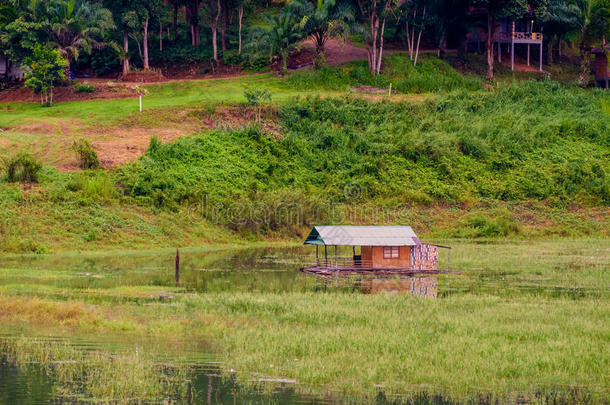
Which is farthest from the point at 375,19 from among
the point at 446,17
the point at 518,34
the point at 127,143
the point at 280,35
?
the point at 127,143

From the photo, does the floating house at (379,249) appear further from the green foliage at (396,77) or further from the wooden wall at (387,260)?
the green foliage at (396,77)

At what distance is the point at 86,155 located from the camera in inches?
2334

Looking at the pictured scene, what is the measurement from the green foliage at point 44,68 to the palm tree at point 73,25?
5.44 ft

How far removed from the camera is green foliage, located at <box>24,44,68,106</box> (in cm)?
6950

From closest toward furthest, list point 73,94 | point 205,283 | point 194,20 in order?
point 205,283 → point 73,94 → point 194,20

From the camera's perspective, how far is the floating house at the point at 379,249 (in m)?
42.1

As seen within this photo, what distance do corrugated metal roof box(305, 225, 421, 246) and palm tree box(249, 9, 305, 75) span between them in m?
34.2

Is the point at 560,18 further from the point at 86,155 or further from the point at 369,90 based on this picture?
the point at 86,155

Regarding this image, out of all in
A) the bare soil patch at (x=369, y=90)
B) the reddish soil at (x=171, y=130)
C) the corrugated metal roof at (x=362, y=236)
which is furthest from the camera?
the bare soil patch at (x=369, y=90)

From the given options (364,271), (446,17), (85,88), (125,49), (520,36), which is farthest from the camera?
(520,36)

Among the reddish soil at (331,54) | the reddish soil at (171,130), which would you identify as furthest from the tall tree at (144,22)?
the reddish soil at (331,54)

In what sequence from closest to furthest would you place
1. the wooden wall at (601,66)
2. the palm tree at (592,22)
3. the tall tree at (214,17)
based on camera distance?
the tall tree at (214,17), the palm tree at (592,22), the wooden wall at (601,66)

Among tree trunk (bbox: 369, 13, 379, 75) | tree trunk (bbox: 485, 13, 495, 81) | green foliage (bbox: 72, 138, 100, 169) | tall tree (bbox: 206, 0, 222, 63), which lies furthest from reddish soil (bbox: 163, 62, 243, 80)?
tree trunk (bbox: 485, 13, 495, 81)

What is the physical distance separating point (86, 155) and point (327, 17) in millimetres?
24765
